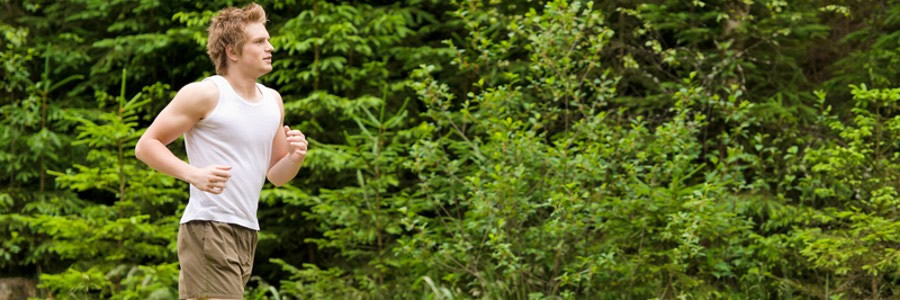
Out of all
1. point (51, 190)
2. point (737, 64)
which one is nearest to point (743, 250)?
point (737, 64)

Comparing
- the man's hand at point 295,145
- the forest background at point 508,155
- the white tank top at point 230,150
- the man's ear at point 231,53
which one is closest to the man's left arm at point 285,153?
the man's hand at point 295,145

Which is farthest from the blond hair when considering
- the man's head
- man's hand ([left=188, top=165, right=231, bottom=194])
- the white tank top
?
man's hand ([left=188, top=165, right=231, bottom=194])

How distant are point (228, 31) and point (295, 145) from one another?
441 mm

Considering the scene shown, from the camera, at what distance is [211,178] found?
3459 millimetres

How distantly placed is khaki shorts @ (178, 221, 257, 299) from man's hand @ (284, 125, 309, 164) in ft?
1.15

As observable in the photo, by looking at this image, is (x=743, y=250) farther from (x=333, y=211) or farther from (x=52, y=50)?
(x=52, y=50)

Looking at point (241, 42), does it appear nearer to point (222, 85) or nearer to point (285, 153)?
point (222, 85)

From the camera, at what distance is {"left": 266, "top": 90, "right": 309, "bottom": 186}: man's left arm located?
3879 millimetres

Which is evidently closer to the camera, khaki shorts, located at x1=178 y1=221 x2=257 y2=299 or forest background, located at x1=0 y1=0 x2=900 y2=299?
khaki shorts, located at x1=178 y1=221 x2=257 y2=299

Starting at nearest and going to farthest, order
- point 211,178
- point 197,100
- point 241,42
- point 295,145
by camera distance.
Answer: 1. point 211,178
2. point 197,100
3. point 241,42
4. point 295,145

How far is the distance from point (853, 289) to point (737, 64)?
2239 millimetres

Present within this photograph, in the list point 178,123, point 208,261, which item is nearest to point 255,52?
point 178,123

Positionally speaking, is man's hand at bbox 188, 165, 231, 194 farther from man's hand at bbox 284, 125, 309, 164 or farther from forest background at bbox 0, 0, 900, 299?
forest background at bbox 0, 0, 900, 299

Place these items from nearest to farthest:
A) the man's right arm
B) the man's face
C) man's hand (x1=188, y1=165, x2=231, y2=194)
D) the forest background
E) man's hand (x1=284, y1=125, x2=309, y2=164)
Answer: man's hand (x1=188, y1=165, x2=231, y2=194), the man's right arm, the man's face, man's hand (x1=284, y1=125, x2=309, y2=164), the forest background
